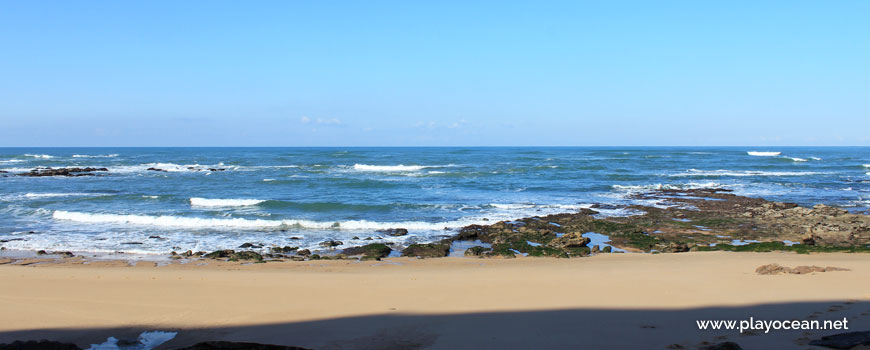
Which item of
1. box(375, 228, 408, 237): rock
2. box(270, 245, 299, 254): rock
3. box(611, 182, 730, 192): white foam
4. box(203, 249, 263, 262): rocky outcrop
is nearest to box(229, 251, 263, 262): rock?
box(203, 249, 263, 262): rocky outcrop

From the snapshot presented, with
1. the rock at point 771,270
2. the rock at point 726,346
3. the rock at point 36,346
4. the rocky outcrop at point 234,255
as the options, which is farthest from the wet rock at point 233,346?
the rock at point 771,270

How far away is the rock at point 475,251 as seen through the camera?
11625mm

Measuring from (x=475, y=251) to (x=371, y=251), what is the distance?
236 centimetres

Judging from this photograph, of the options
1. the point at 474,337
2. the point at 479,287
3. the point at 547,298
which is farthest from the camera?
the point at 479,287

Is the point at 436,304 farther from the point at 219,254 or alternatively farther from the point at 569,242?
the point at 219,254

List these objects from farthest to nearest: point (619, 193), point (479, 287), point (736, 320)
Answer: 1. point (619, 193)
2. point (479, 287)
3. point (736, 320)

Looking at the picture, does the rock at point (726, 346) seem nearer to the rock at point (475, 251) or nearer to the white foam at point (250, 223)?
the rock at point (475, 251)

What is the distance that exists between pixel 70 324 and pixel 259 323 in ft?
7.26

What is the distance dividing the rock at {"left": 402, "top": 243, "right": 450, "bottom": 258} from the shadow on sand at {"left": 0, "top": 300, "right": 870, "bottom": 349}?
16.8 feet

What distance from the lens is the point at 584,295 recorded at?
7.13 m

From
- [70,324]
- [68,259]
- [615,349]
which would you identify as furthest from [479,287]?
[68,259]

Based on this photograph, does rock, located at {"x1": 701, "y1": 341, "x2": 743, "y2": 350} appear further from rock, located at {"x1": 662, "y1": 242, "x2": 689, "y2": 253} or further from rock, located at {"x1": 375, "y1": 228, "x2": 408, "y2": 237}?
rock, located at {"x1": 375, "y1": 228, "x2": 408, "y2": 237}

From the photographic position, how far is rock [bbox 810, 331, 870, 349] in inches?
175

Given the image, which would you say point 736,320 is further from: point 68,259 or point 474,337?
point 68,259
